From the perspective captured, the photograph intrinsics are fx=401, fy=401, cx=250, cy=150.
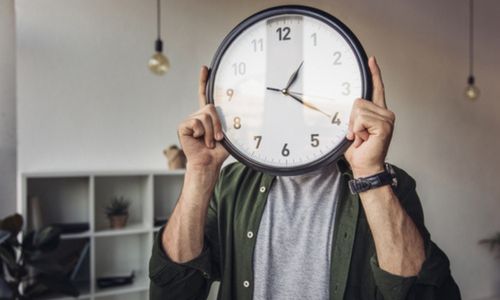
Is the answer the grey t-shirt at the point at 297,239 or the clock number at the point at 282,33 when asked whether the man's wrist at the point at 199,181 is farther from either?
the clock number at the point at 282,33

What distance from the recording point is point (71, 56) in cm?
256

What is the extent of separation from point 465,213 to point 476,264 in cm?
60

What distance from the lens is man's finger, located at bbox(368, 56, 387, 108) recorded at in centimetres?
75

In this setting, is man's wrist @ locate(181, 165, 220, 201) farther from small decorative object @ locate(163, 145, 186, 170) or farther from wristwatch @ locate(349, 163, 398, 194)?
small decorative object @ locate(163, 145, 186, 170)

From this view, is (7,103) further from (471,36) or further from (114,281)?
(471,36)

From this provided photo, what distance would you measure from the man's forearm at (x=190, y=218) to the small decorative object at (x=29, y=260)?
1.35 m

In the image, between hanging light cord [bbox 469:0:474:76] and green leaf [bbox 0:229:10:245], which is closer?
green leaf [bbox 0:229:10:245]

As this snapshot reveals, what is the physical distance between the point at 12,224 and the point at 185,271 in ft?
4.73

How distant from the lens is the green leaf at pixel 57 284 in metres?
2.01

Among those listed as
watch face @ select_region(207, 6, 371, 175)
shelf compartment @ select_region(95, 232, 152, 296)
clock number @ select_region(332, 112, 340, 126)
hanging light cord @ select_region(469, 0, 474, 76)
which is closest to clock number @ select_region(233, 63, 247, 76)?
watch face @ select_region(207, 6, 371, 175)

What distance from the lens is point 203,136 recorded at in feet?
2.72

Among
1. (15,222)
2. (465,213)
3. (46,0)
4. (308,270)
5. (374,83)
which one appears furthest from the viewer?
(465,213)

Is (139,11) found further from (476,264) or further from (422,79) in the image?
(476,264)

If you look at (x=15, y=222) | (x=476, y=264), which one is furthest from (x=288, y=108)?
(x=476, y=264)
